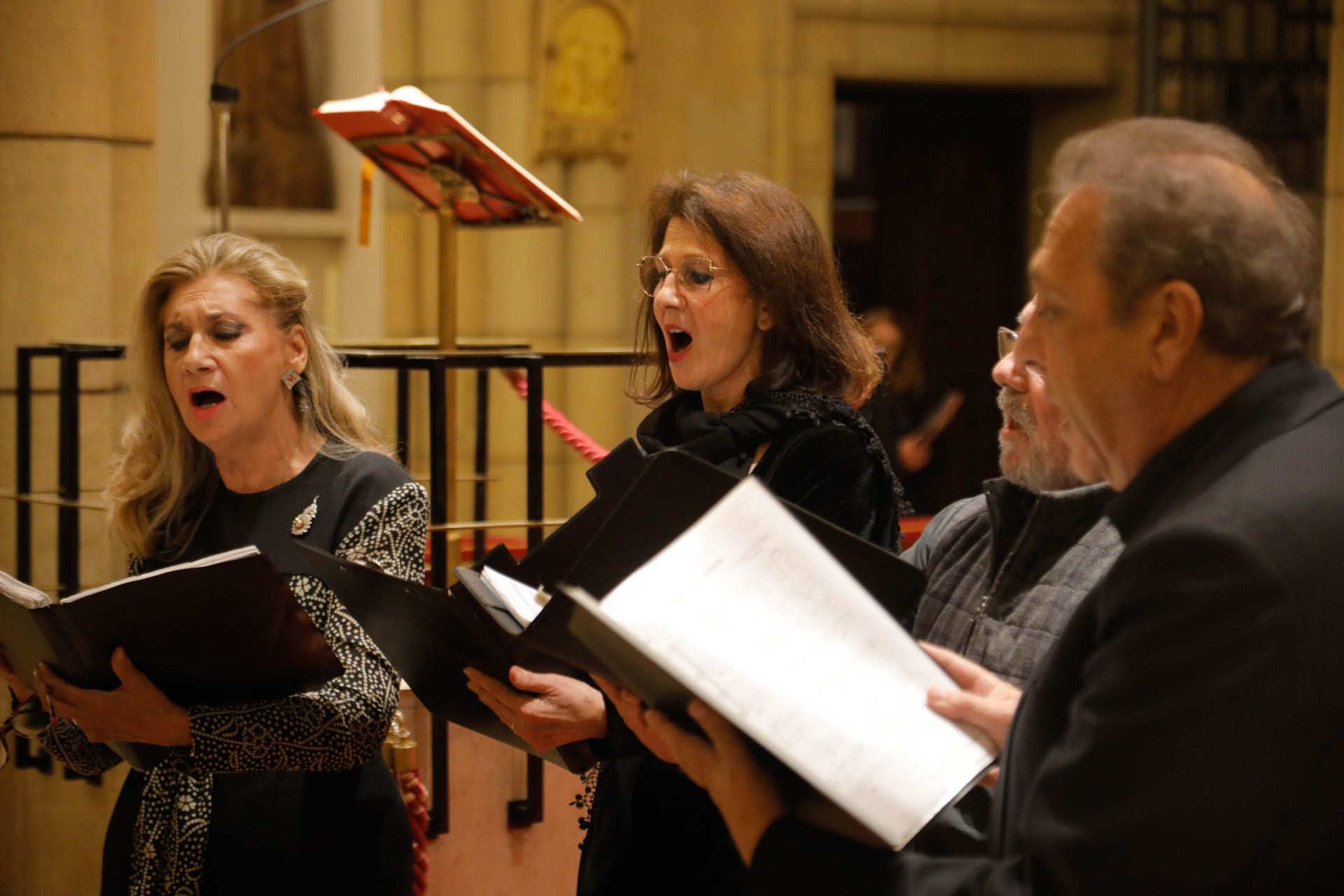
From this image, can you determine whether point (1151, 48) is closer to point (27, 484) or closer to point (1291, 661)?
point (27, 484)

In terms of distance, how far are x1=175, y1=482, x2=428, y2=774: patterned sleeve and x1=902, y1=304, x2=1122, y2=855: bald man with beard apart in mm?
821

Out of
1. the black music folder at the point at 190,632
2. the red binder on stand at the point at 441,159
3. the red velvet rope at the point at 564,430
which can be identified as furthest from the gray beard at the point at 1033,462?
the red binder on stand at the point at 441,159

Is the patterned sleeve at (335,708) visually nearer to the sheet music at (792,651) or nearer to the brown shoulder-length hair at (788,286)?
the brown shoulder-length hair at (788,286)

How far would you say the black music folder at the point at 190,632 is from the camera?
1992 millimetres

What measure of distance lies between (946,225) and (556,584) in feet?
20.9

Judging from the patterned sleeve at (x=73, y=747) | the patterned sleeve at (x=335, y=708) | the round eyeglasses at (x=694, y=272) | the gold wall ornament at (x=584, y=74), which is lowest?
the patterned sleeve at (x=73, y=747)

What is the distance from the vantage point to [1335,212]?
6.85m

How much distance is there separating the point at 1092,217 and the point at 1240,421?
205mm

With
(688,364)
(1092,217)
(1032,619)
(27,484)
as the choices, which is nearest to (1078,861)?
(1092,217)

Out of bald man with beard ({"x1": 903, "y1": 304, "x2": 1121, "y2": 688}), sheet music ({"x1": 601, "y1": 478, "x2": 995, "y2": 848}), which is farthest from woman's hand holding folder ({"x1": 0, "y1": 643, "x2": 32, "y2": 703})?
sheet music ({"x1": 601, "y1": 478, "x2": 995, "y2": 848})

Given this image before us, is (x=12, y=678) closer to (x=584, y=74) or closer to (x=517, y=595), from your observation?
(x=517, y=595)

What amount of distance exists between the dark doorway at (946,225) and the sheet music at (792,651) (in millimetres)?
6587

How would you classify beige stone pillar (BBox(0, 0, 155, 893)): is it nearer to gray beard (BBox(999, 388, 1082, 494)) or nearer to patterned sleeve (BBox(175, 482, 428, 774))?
patterned sleeve (BBox(175, 482, 428, 774))

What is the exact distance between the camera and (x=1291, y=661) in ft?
3.72
